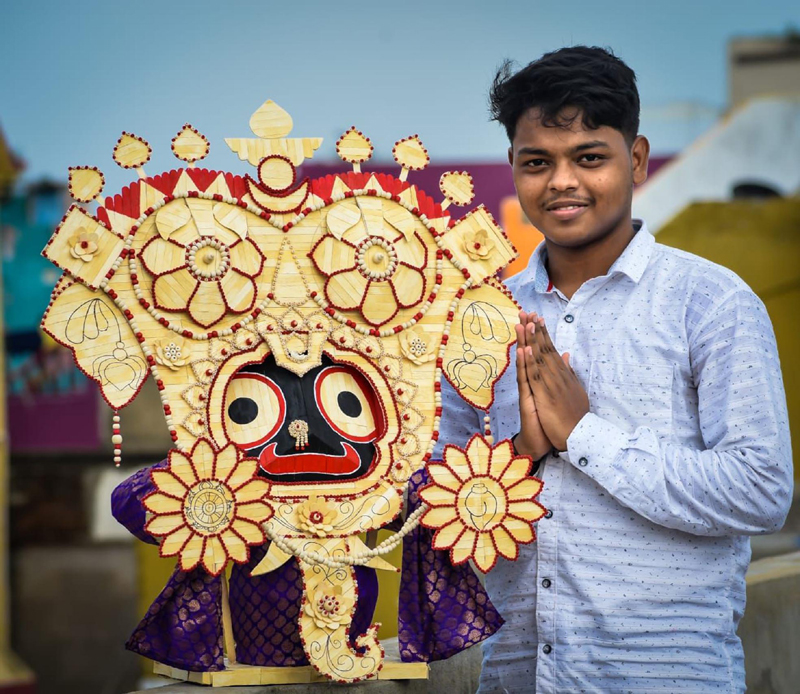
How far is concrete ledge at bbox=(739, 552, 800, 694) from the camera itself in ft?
13.4

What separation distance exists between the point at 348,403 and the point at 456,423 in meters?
0.36

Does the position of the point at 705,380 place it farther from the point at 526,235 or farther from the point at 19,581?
the point at 19,581

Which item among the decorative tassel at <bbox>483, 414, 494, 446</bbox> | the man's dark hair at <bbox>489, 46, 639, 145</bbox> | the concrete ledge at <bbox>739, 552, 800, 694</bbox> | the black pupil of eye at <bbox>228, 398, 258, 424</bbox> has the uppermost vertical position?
the man's dark hair at <bbox>489, 46, 639, 145</bbox>

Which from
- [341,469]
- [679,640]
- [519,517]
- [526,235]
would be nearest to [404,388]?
[341,469]

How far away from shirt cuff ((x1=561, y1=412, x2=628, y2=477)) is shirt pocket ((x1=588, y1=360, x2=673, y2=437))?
0.06 metres

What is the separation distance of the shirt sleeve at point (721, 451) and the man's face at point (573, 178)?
345 millimetres

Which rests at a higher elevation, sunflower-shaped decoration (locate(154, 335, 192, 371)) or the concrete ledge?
sunflower-shaped decoration (locate(154, 335, 192, 371))

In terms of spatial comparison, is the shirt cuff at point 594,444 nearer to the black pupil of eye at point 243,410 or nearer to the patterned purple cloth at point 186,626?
the black pupil of eye at point 243,410

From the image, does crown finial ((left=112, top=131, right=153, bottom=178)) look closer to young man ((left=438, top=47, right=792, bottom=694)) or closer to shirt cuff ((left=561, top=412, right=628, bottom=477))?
young man ((left=438, top=47, right=792, bottom=694))

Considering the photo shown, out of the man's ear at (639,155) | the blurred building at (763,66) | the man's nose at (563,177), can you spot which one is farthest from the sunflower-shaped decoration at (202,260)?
the blurred building at (763,66)

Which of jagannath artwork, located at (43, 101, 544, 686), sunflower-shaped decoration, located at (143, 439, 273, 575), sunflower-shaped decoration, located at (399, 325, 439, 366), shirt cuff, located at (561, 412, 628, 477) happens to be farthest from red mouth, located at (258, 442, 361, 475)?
shirt cuff, located at (561, 412, 628, 477)

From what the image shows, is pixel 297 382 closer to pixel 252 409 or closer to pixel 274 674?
pixel 252 409

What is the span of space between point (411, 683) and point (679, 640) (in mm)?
722

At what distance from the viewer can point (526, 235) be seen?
9344 millimetres
